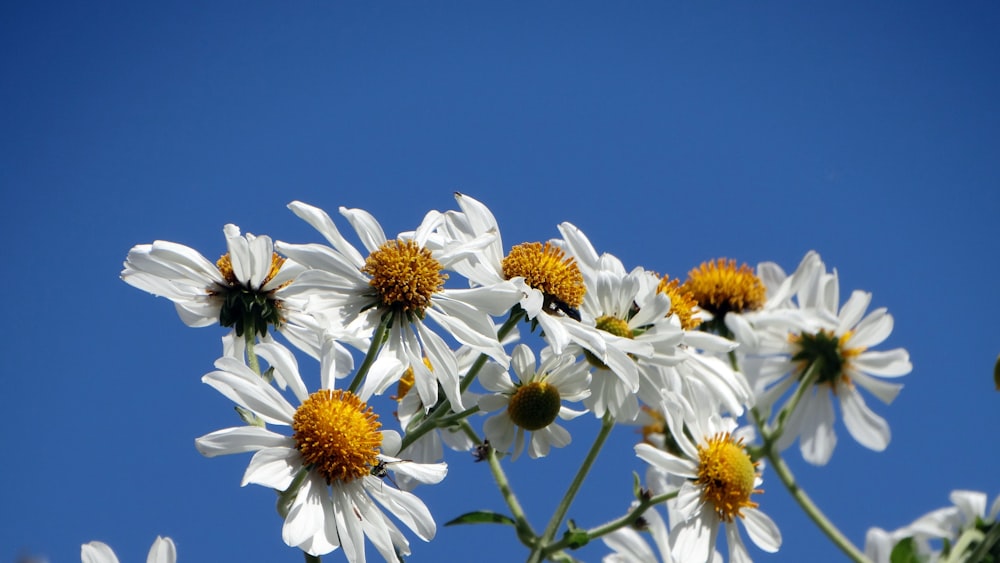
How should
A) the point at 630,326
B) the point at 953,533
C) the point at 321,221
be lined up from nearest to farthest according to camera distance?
the point at 321,221 → the point at 630,326 → the point at 953,533

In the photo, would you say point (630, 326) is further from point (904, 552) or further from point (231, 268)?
point (231, 268)

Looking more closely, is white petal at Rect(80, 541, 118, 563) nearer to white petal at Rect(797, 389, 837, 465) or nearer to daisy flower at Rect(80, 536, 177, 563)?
daisy flower at Rect(80, 536, 177, 563)

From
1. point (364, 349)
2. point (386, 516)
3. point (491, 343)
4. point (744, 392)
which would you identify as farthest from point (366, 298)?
point (744, 392)

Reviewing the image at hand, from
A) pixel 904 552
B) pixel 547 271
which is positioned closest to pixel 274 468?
pixel 547 271

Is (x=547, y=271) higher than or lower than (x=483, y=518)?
higher

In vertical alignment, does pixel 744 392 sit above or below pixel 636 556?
above

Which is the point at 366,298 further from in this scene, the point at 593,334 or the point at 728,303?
the point at 728,303

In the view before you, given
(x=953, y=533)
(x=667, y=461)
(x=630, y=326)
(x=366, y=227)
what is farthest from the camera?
(x=953, y=533)
